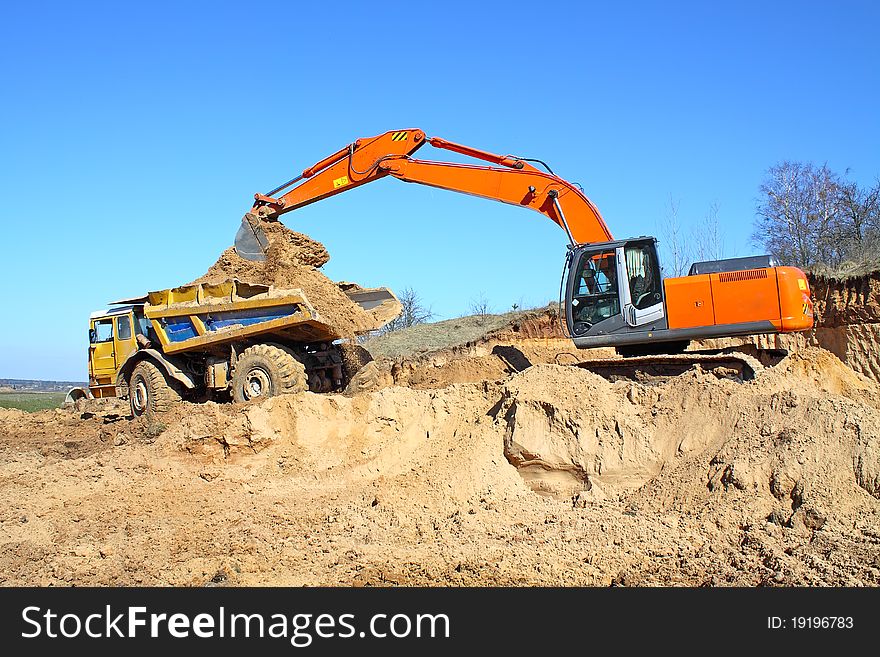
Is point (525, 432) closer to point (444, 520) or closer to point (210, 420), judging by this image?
point (444, 520)

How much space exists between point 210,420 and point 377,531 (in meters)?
3.32

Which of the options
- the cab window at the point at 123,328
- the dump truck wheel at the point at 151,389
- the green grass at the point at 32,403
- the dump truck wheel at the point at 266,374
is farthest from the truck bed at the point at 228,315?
the green grass at the point at 32,403

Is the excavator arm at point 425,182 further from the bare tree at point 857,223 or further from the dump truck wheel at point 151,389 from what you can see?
the bare tree at point 857,223

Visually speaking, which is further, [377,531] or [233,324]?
[233,324]

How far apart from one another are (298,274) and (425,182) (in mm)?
2658

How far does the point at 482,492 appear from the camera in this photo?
7570 mm

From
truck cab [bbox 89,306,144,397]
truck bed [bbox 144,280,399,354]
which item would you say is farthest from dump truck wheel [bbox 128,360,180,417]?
truck cab [bbox 89,306,144,397]

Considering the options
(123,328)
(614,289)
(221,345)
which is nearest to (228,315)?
(221,345)

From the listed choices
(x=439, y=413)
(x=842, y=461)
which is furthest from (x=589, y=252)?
(x=842, y=461)

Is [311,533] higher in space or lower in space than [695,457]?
lower

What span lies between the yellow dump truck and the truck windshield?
13.1 ft

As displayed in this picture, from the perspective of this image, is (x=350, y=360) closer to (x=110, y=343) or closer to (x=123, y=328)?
(x=123, y=328)

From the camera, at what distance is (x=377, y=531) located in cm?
688

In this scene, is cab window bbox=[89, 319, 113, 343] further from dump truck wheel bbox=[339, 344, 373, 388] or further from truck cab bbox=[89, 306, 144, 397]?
dump truck wheel bbox=[339, 344, 373, 388]
